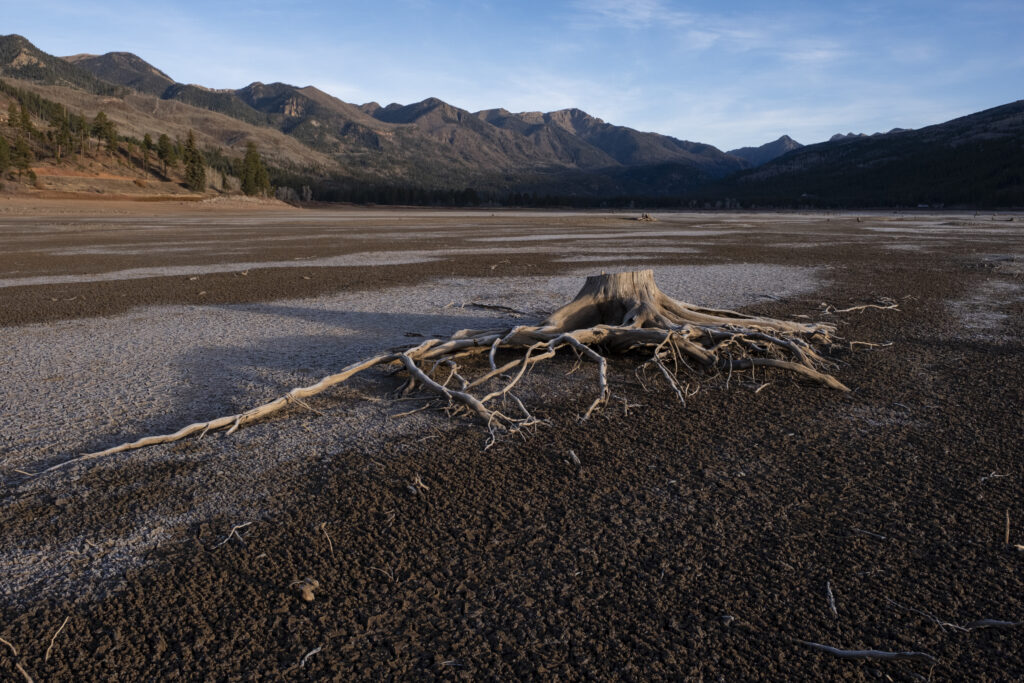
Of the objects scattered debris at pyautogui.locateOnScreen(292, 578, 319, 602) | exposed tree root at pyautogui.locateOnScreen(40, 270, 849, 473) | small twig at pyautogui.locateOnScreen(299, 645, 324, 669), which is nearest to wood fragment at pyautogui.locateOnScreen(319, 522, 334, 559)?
scattered debris at pyautogui.locateOnScreen(292, 578, 319, 602)

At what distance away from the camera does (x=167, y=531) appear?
10.7 feet

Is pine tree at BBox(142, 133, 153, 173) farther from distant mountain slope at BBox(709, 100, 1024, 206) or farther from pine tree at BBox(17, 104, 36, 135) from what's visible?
distant mountain slope at BBox(709, 100, 1024, 206)

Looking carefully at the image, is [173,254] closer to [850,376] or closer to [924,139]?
[850,376]

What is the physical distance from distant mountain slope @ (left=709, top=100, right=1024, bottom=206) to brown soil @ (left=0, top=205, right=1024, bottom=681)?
389 feet

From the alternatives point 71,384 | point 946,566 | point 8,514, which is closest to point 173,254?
point 71,384

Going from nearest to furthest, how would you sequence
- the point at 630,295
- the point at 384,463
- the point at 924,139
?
1. the point at 384,463
2. the point at 630,295
3. the point at 924,139

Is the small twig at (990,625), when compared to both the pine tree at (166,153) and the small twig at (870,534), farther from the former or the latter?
the pine tree at (166,153)

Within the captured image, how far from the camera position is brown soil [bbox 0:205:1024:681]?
7.82 feet

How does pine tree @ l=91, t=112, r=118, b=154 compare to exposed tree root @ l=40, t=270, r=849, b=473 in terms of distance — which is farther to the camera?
pine tree @ l=91, t=112, r=118, b=154

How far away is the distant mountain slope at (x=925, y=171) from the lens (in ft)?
389

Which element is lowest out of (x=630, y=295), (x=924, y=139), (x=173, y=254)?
(x=173, y=254)

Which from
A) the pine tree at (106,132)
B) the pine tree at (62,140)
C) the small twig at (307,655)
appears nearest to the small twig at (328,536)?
the small twig at (307,655)

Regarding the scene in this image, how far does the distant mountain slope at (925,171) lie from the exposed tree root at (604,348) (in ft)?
381

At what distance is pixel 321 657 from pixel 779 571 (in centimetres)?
193
